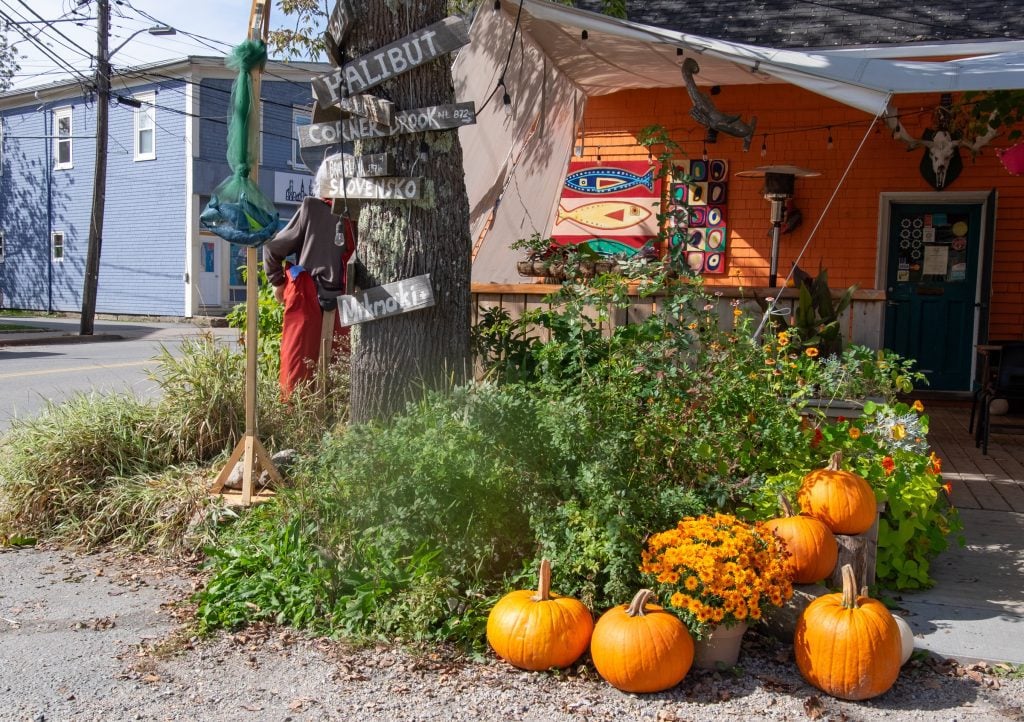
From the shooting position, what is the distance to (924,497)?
13.7 ft

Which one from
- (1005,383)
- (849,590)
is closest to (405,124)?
(849,590)

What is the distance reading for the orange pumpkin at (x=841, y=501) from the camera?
3.81 meters

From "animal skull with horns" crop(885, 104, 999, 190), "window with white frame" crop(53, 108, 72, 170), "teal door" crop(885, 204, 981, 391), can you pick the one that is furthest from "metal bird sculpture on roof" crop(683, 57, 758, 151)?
"window with white frame" crop(53, 108, 72, 170)

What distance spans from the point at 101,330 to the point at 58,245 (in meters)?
7.87

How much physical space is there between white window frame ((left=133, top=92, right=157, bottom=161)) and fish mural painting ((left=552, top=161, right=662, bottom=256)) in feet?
58.5

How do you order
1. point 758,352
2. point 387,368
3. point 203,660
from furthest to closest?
point 387,368, point 758,352, point 203,660

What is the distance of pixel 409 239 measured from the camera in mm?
4910

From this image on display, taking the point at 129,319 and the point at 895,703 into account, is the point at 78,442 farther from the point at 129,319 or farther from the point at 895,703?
the point at 129,319

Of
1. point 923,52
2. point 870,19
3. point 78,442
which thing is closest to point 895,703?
point 78,442

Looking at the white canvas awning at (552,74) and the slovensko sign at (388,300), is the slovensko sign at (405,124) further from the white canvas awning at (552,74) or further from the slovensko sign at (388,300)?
the white canvas awning at (552,74)

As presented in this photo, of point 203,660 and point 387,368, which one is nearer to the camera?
point 203,660

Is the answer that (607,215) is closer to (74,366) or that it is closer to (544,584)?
(544,584)

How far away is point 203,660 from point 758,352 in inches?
109

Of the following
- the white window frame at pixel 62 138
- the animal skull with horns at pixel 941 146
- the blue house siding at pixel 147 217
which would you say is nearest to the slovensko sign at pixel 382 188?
the animal skull with horns at pixel 941 146
